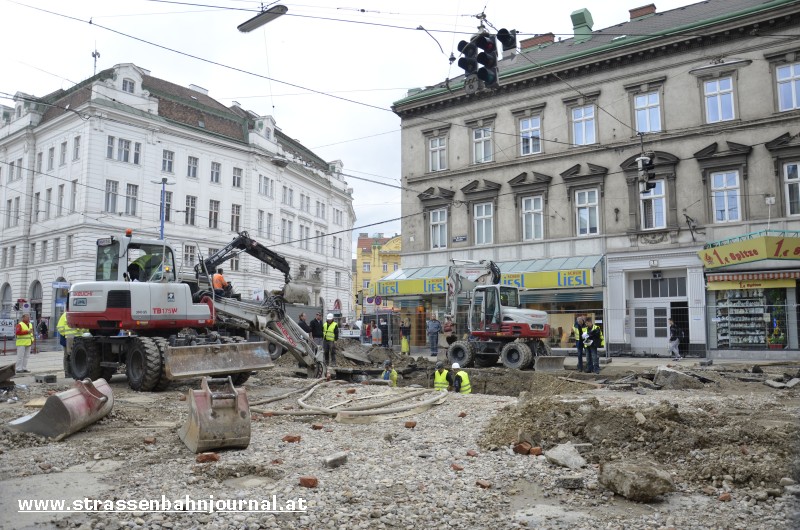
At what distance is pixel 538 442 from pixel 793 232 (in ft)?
66.6

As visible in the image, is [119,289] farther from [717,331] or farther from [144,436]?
[717,331]

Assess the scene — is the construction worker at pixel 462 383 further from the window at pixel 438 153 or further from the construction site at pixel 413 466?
the window at pixel 438 153

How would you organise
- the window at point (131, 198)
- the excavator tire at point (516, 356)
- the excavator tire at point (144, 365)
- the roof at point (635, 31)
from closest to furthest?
1. the excavator tire at point (144, 365)
2. the excavator tire at point (516, 356)
3. the roof at point (635, 31)
4. the window at point (131, 198)

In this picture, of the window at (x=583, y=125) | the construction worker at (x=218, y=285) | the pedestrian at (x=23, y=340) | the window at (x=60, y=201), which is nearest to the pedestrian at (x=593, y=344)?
the construction worker at (x=218, y=285)

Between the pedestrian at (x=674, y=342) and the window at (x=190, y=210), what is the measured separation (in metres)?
35.3

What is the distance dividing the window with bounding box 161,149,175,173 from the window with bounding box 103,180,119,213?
151 inches

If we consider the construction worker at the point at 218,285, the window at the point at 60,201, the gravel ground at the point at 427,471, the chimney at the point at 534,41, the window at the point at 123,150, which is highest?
the chimney at the point at 534,41

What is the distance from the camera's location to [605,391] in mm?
13062

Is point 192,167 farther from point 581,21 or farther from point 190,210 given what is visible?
point 581,21

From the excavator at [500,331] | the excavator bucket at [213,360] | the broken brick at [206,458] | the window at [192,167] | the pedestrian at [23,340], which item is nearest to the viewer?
the broken brick at [206,458]

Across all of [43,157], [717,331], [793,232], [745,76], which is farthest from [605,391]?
[43,157]

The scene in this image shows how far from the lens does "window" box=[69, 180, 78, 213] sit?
41344 millimetres

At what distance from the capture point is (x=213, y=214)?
48.6 m

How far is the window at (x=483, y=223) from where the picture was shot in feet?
100
